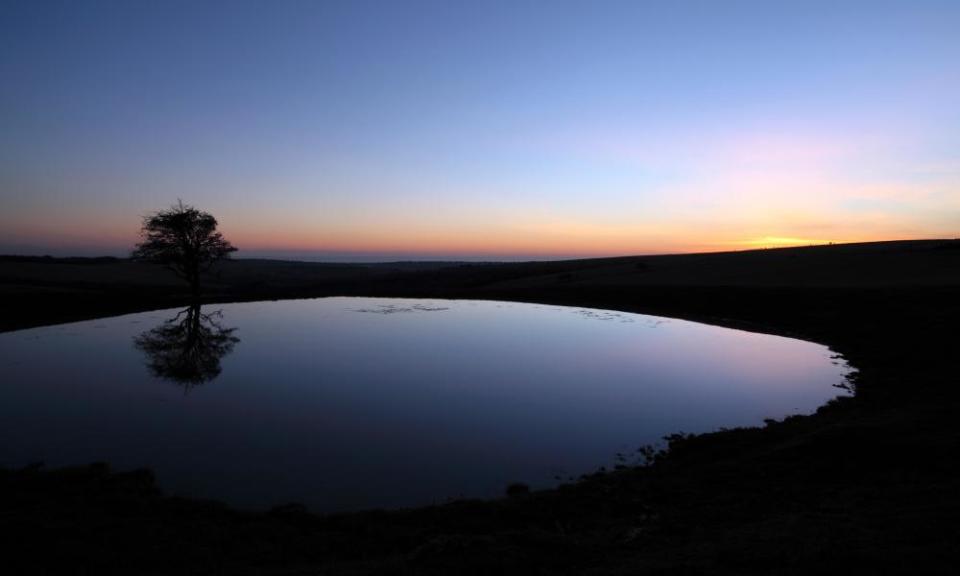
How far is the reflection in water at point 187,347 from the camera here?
2194 centimetres

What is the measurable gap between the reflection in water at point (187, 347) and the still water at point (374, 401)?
0.63ft

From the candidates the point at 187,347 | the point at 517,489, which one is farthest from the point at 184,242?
the point at 517,489

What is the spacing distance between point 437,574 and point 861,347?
91.8 ft

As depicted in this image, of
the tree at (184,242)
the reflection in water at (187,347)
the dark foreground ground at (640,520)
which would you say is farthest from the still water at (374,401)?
the tree at (184,242)

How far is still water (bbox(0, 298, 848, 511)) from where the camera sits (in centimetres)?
1210

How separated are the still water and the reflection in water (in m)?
0.19

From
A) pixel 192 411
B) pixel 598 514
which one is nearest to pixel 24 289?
pixel 192 411

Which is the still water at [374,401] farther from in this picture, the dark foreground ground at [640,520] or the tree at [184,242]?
the tree at [184,242]

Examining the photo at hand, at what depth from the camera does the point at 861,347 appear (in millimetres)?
27062

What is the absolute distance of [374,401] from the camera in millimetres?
17828

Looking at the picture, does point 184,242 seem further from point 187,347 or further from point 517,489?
point 517,489

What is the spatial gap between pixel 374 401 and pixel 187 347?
1573cm

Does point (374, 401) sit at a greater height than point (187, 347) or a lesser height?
lesser

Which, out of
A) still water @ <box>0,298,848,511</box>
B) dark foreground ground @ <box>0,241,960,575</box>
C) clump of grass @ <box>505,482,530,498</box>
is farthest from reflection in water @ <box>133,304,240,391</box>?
clump of grass @ <box>505,482,530,498</box>
